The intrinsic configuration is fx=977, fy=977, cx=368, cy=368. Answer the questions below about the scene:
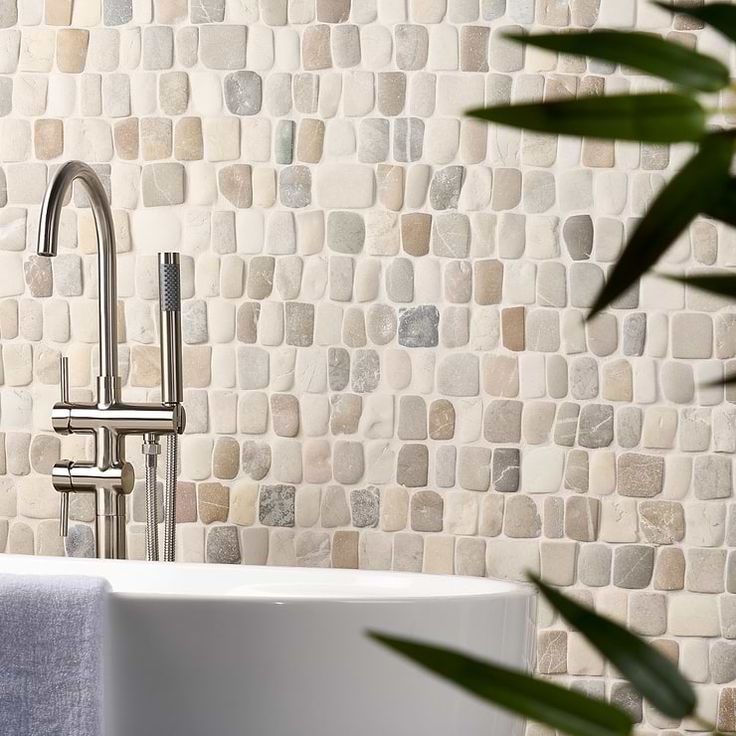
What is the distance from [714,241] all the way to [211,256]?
905 mm

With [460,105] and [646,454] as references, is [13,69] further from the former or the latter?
[646,454]

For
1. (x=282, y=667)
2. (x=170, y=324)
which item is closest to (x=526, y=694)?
(x=282, y=667)

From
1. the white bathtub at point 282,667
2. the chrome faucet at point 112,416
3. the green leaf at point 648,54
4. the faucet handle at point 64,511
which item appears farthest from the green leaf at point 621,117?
the faucet handle at point 64,511

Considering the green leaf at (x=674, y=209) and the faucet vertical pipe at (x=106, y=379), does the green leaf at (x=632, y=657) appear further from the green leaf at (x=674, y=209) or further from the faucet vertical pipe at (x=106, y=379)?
the faucet vertical pipe at (x=106, y=379)

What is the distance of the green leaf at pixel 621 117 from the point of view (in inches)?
6.6

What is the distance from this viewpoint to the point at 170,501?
1.68 m

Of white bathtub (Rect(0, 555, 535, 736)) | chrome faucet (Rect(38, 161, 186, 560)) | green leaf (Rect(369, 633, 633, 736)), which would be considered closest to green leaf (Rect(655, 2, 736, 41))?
green leaf (Rect(369, 633, 633, 736))

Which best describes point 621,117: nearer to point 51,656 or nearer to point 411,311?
point 51,656

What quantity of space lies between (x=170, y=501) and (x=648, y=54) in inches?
62.3

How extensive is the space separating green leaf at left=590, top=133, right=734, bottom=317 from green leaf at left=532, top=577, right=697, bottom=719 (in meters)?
0.05

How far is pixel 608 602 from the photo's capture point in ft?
5.68

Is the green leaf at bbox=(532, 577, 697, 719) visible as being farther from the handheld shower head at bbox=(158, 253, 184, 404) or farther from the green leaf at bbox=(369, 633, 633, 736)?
the handheld shower head at bbox=(158, 253, 184, 404)

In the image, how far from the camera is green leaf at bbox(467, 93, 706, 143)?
17 centimetres

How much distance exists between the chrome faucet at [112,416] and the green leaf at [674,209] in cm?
154
